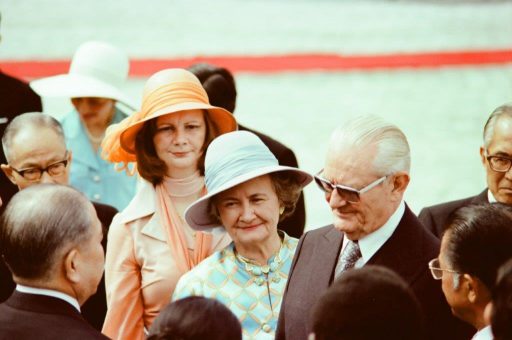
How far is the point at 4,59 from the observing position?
12039 millimetres

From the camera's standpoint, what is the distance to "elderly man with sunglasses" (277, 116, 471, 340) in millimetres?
3453

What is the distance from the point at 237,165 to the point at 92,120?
2214 mm

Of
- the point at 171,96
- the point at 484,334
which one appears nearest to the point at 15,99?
the point at 171,96

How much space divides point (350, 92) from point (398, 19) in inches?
140

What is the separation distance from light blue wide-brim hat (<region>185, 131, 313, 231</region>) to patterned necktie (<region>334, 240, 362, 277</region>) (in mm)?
474

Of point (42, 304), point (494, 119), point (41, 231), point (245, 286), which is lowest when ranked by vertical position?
point (245, 286)

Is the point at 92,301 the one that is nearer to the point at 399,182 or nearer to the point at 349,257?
the point at 349,257

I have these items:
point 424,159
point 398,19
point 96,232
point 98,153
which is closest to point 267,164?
point 96,232

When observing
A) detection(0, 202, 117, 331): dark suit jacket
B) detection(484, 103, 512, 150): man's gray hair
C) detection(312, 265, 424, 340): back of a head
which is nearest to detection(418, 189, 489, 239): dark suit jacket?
detection(484, 103, 512, 150): man's gray hair

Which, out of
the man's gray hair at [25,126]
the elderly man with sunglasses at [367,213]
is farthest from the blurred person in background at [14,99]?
the elderly man with sunglasses at [367,213]

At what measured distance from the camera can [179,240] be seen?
4297 millimetres

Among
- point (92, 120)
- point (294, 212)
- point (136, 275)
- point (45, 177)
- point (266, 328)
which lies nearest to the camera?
point (266, 328)

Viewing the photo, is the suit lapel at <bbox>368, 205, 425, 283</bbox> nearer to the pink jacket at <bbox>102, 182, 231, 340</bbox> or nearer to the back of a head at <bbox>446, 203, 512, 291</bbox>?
the back of a head at <bbox>446, 203, 512, 291</bbox>

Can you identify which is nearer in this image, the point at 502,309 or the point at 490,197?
the point at 502,309
